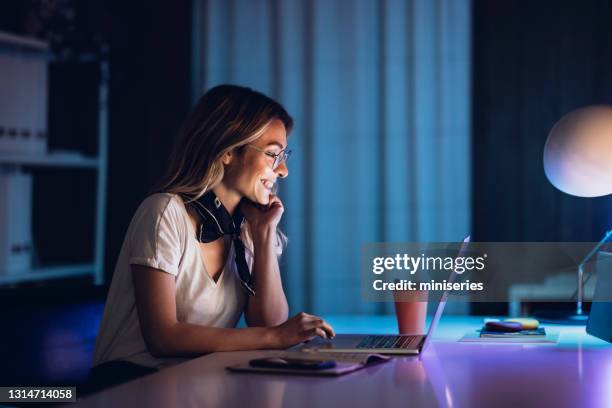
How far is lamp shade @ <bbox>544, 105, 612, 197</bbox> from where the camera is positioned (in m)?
1.89

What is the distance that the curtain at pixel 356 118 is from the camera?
2783mm

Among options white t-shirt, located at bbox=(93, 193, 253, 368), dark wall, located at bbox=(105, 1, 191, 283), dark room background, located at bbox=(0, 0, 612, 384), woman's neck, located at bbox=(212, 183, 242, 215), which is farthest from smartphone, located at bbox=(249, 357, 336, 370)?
dark wall, located at bbox=(105, 1, 191, 283)

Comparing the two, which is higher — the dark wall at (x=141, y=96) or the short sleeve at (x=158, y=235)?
the dark wall at (x=141, y=96)

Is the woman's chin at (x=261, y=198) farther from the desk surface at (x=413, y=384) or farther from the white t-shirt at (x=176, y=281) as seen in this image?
the desk surface at (x=413, y=384)

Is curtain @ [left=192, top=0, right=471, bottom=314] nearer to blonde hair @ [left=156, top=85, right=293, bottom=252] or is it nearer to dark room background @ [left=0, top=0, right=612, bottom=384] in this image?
dark room background @ [left=0, top=0, right=612, bottom=384]

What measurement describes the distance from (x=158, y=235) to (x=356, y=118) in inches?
54.9

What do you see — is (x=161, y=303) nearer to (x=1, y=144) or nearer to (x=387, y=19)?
(x=1, y=144)

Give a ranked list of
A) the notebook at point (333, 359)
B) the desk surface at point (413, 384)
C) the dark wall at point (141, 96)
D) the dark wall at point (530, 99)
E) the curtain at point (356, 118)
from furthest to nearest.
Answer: the dark wall at point (141, 96), the curtain at point (356, 118), the dark wall at point (530, 99), the notebook at point (333, 359), the desk surface at point (413, 384)

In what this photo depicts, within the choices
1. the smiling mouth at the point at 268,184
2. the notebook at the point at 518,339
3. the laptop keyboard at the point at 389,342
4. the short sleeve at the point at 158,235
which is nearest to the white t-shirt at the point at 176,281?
the short sleeve at the point at 158,235

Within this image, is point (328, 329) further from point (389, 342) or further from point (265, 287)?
point (265, 287)

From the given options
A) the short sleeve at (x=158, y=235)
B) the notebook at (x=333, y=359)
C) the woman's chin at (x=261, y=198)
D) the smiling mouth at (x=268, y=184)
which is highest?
the smiling mouth at (x=268, y=184)

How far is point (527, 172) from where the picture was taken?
8.73 ft

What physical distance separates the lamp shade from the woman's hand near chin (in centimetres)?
70

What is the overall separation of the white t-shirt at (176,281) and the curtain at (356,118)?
118cm
